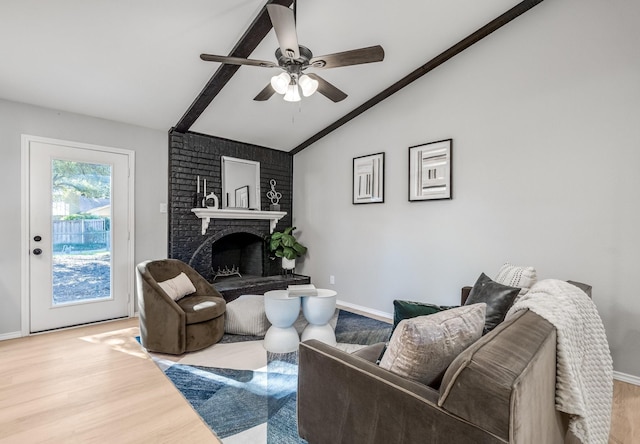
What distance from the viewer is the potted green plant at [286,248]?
475cm

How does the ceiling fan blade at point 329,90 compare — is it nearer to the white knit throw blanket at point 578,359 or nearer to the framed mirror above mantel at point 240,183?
the white knit throw blanket at point 578,359

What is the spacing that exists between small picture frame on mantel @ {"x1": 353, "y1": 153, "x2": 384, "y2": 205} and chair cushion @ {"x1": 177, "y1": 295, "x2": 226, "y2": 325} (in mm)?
2202

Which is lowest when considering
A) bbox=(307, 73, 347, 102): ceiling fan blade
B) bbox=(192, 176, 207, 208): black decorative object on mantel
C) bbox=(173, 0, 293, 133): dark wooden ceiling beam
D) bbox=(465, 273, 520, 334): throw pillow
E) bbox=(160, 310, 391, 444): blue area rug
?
bbox=(160, 310, 391, 444): blue area rug

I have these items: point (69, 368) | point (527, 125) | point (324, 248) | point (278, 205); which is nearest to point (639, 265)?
point (527, 125)

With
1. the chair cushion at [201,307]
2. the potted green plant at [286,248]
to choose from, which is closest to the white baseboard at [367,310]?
the potted green plant at [286,248]

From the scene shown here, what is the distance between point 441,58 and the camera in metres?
3.37

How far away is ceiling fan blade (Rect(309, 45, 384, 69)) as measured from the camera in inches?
84.5

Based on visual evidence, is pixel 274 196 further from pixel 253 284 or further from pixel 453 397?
pixel 453 397

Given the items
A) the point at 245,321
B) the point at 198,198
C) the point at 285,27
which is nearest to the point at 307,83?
the point at 285,27

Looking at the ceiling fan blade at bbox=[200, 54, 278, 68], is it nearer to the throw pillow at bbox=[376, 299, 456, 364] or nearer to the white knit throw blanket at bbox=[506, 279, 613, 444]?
the throw pillow at bbox=[376, 299, 456, 364]

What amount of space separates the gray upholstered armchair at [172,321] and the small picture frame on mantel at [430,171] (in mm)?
2517

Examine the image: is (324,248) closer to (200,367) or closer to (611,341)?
(200,367)

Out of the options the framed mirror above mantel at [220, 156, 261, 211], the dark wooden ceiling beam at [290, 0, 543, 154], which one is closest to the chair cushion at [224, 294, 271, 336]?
the framed mirror above mantel at [220, 156, 261, 211]

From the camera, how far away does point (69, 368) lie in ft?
8.32
